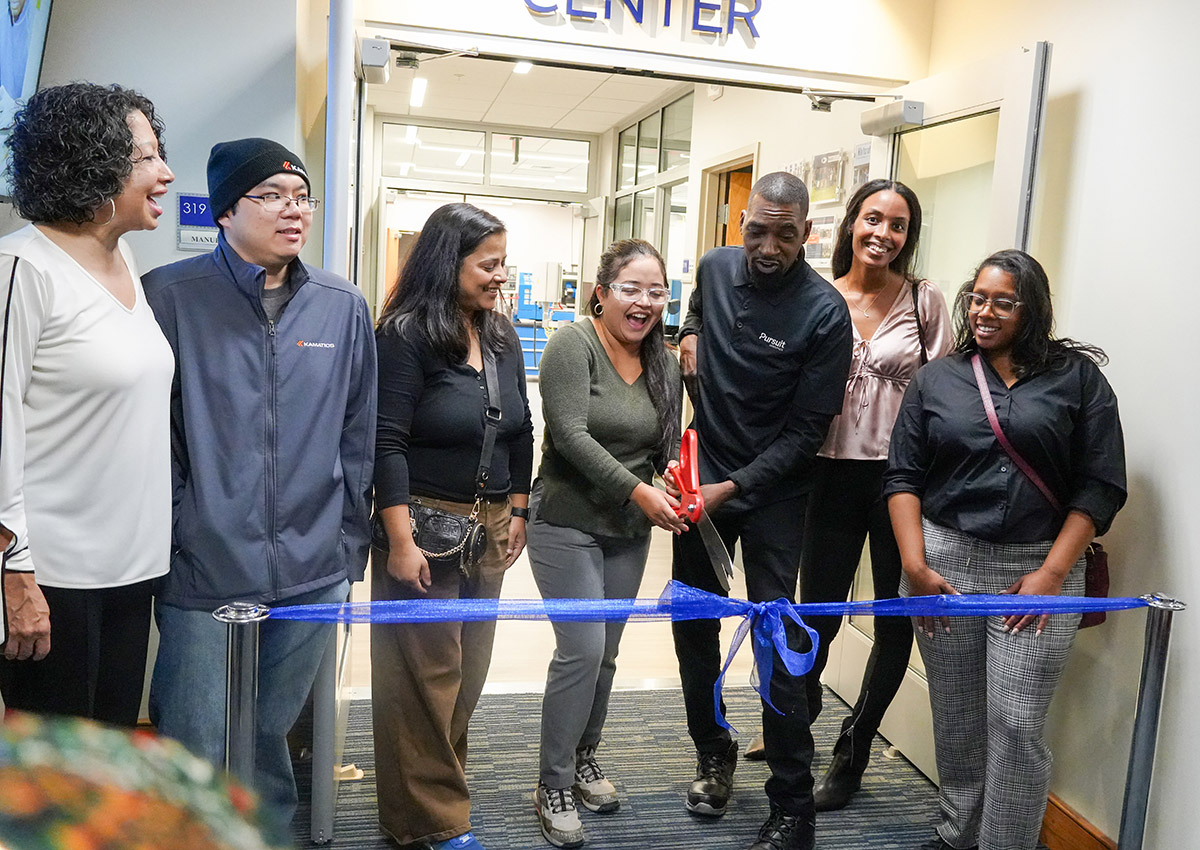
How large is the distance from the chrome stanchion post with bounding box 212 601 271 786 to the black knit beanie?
2.59 feet

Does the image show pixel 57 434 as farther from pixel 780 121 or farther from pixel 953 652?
pixel 780 121

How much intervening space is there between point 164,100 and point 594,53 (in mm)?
1274

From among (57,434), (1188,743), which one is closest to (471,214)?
(57,434)

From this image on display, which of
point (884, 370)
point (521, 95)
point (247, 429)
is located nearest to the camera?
point (247, 429)

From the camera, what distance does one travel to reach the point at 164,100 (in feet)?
8.43

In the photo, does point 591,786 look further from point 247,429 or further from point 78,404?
point 78,404

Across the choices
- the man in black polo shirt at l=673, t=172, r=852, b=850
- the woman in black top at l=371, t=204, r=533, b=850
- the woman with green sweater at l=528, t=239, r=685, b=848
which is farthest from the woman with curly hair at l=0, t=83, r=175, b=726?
the man in black polo shirt at l=673, t=172, r=852, b=850

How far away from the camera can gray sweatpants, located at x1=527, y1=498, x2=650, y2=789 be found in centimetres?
245

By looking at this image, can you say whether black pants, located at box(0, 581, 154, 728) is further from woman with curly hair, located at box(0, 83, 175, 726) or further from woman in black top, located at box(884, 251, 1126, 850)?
woman in black top, located at box(884, 251, 1126, 850)

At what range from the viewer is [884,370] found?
104 inches

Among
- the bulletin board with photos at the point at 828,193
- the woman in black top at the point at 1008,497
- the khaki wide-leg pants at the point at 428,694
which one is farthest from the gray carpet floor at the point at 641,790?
the bulletin board with photos at the point at 828,193

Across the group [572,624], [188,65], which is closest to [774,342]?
[572,624]

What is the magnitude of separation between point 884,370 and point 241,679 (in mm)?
1809

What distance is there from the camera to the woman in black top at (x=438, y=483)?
2.20m
